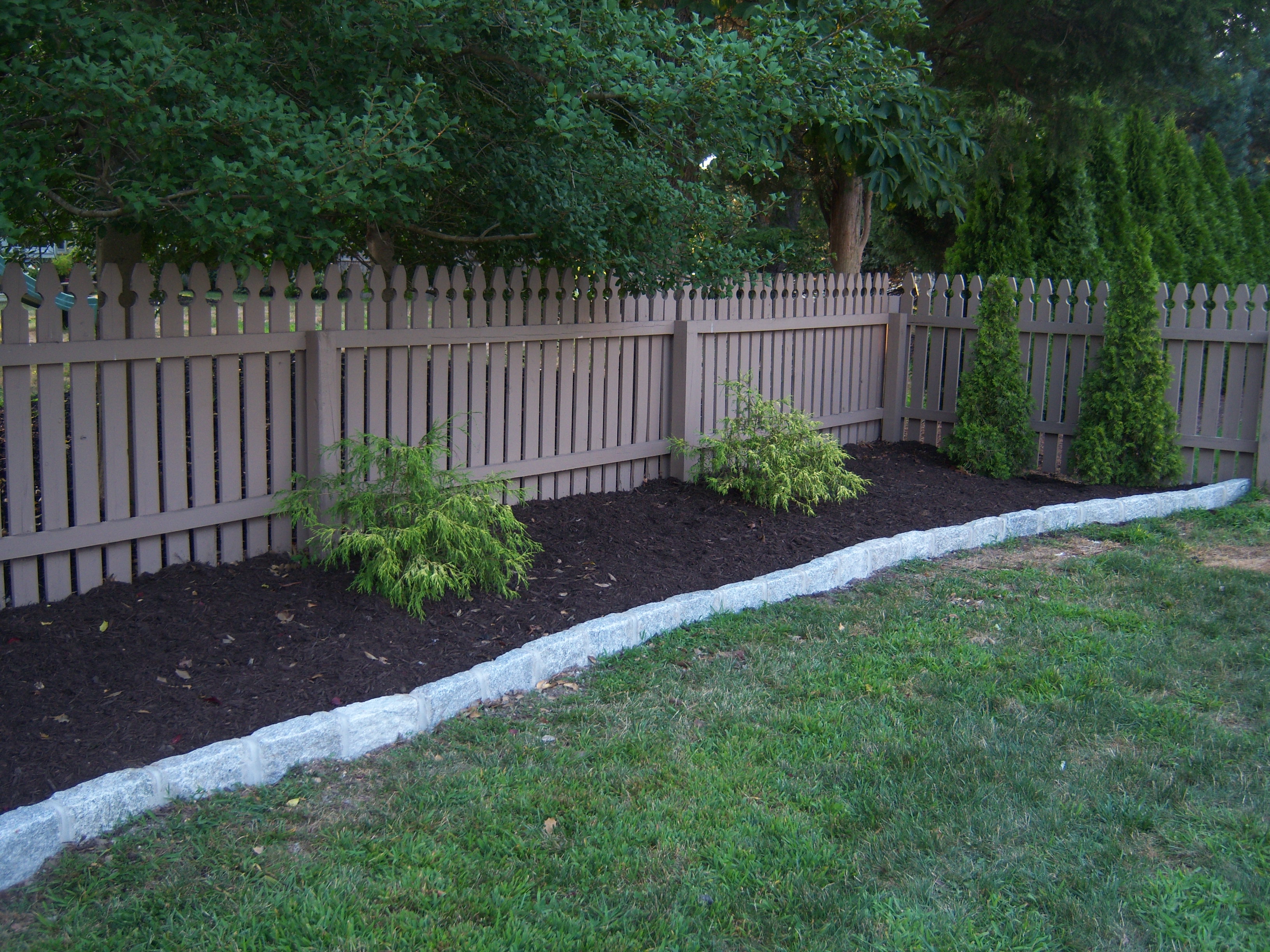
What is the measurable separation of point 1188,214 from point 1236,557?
8702mm

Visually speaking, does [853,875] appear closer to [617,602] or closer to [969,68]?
[617,602]

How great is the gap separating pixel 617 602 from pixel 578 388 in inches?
83.3

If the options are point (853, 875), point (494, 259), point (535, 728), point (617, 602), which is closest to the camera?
point (853, 875)

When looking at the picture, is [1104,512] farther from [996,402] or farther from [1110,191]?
[1110,191]

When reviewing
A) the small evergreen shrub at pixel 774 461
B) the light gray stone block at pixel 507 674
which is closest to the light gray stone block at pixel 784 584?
the small evergreen shrub at pixel 774 461

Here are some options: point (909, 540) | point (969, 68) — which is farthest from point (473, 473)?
point (969, 68)

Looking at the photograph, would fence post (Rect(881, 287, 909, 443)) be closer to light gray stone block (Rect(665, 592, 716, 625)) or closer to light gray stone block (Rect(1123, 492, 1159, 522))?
light gray stone block (Rect(1123, 492, 1159, 522))

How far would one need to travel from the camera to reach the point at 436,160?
445 centimetres

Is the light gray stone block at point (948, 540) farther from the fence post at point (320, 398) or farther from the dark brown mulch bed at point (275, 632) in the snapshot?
the fence post at point (320, 398)

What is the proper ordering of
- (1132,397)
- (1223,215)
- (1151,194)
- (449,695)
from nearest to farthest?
(449,695)
(1132,397)
(1151,194)
(1223,215)

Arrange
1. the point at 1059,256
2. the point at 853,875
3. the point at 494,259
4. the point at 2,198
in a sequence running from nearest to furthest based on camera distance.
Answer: the point at 853,875, the point at 2,198, the point at 494,259, the point at 1059,256

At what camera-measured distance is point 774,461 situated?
7.14 m

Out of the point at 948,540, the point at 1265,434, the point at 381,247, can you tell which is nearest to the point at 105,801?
the point at 381,247

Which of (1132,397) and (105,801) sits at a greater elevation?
(1132,397)
